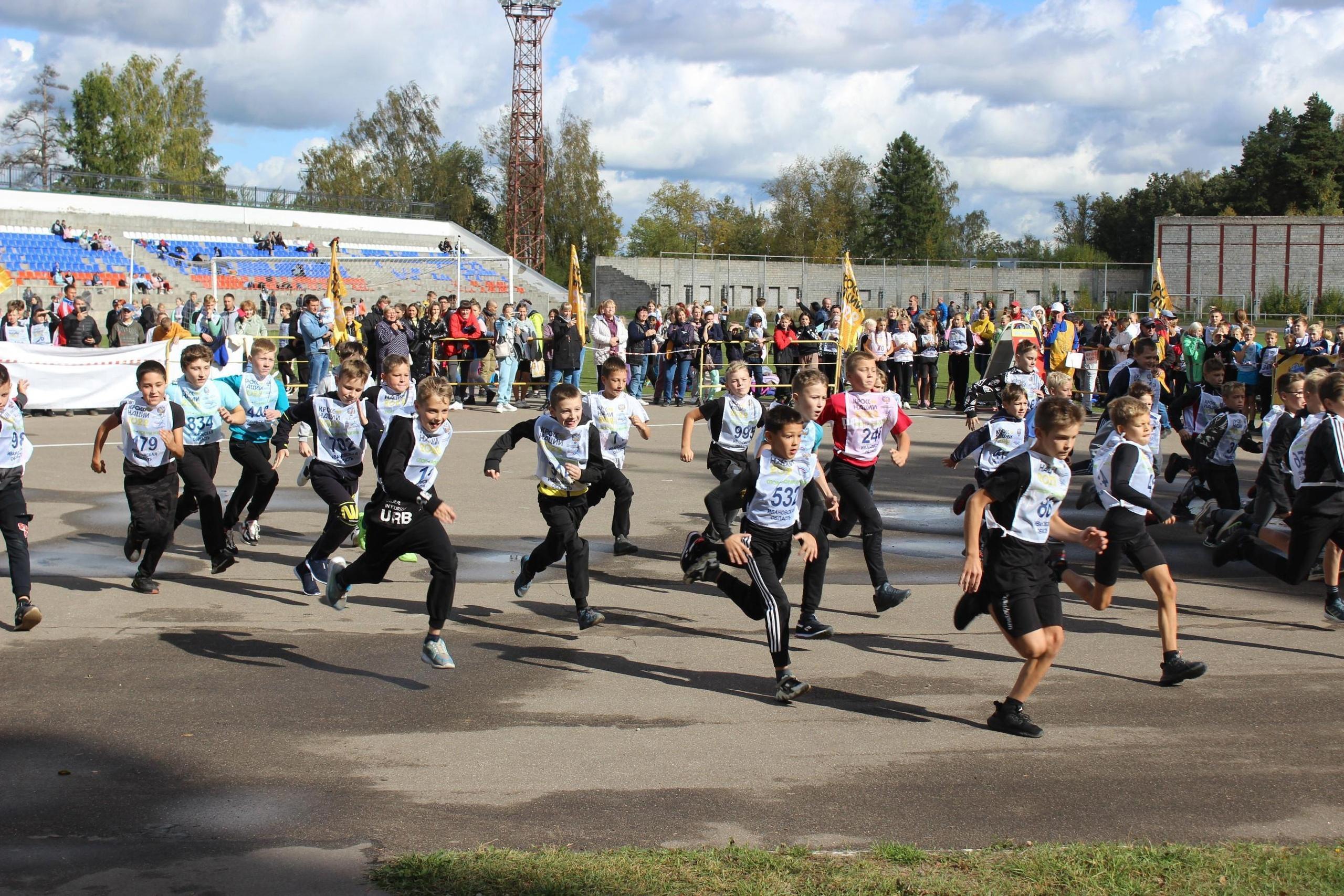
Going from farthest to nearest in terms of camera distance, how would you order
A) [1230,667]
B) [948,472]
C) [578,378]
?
[578,378] → [948,472] → [1230,667]

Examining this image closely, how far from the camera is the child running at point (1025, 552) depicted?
227 inches

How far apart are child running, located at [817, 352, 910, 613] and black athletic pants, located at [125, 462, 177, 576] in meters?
4.63

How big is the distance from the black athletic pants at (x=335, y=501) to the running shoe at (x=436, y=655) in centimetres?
187

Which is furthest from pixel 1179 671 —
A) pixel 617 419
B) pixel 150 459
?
pixel 150 459

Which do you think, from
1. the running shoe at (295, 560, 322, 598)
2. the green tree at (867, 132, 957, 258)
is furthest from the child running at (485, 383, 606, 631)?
the green tree at (867, 132, 957, 258)

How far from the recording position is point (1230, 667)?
271 inches

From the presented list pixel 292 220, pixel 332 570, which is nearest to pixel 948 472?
pixel 332 570

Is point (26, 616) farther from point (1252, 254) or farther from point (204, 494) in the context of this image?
point (1252, 254)

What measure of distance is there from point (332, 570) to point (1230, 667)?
5312mm

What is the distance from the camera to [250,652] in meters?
7.16

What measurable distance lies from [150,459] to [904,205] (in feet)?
248

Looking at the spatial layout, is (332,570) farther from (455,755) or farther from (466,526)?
(466,526)

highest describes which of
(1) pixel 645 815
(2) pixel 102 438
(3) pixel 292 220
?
(3) pixel 292 220

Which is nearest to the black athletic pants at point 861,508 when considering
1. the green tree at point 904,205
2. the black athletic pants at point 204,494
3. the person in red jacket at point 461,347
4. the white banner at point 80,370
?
the black athletic pants at point 204,494
